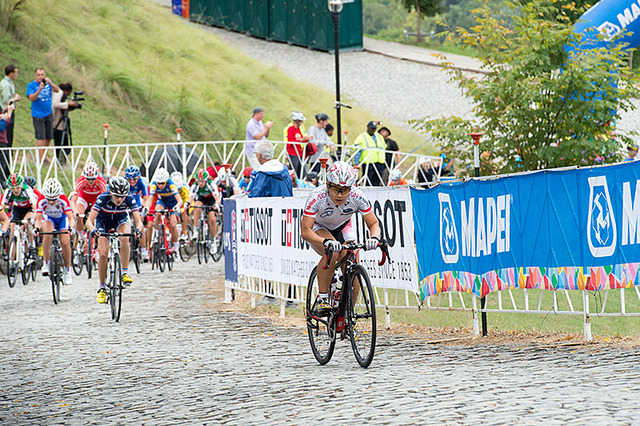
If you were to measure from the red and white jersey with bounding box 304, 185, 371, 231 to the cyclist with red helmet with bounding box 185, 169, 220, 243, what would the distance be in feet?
42.2

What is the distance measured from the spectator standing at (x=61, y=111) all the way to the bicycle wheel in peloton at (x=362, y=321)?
17.8 meters

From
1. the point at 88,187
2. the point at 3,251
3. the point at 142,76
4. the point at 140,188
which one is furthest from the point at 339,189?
the point at 142,76

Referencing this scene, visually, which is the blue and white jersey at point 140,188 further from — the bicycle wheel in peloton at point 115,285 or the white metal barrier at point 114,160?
the white metal barrier at point 114,160

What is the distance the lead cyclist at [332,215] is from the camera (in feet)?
30.6

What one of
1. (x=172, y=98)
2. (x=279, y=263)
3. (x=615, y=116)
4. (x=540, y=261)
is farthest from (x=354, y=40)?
(x=540, y=261)

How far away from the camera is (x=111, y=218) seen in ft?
46.5

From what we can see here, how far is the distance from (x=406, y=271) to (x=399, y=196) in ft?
2.68

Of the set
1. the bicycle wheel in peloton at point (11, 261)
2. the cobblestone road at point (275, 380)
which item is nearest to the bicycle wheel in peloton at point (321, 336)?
the cobblestone road at point (275, 380)

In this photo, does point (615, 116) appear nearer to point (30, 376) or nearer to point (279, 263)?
point (279, 263)

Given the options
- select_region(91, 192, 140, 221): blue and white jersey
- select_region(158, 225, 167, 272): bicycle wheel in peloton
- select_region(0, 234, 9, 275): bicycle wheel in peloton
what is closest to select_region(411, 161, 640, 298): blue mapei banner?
select_region(91, 192, 140, 221): blue and white jersey

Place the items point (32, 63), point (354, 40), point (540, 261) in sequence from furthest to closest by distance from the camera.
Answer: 1. point (354, 40)
2. point (32, 63)
3. point (540, 261)

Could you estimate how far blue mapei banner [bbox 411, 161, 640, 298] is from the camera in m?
9.52

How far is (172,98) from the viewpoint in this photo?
35469 mm

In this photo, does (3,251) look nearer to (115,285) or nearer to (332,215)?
(115,285)
